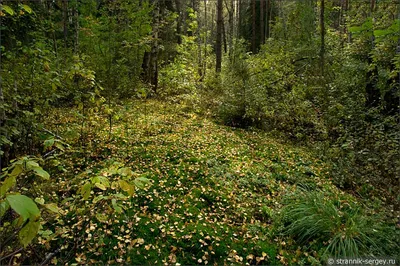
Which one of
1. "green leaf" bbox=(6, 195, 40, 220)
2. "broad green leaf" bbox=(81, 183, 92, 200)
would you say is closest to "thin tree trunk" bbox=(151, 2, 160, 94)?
"broad green leaf" bbox=(81, 183, 92, 200)

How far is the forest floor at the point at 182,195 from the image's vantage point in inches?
138

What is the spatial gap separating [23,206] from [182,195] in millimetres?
3481

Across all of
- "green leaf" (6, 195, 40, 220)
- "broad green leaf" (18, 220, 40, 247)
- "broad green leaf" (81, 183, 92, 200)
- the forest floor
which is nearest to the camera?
"green leaf" (6, 195, 40, 220)

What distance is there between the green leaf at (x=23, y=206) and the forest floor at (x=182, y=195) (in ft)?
3.09

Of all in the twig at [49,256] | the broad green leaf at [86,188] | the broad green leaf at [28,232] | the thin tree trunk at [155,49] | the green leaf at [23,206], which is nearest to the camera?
the green leaf at [23,206]

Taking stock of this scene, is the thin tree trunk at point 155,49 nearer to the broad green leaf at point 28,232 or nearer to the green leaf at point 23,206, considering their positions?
the broad green leaf at point 28,232

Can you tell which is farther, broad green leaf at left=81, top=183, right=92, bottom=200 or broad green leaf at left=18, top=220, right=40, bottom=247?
broad green leaf at left=81, top=183, right=92, bottom=200

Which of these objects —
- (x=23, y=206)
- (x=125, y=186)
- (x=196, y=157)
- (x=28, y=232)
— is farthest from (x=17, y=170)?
(x=196, y=157)

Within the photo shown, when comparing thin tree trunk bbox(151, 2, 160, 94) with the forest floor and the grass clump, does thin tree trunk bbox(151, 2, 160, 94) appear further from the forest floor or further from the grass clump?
the grass clump

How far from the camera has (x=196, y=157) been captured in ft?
19.6

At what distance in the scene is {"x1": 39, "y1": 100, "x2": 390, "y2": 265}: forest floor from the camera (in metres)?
3.50

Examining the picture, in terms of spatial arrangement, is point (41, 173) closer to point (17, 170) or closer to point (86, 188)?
point (17, 170)

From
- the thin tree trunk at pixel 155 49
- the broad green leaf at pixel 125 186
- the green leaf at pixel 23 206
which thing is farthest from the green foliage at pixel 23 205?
the thin tree trunk at pixel 155 49

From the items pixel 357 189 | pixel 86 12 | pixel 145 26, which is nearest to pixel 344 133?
pixel 357 189
